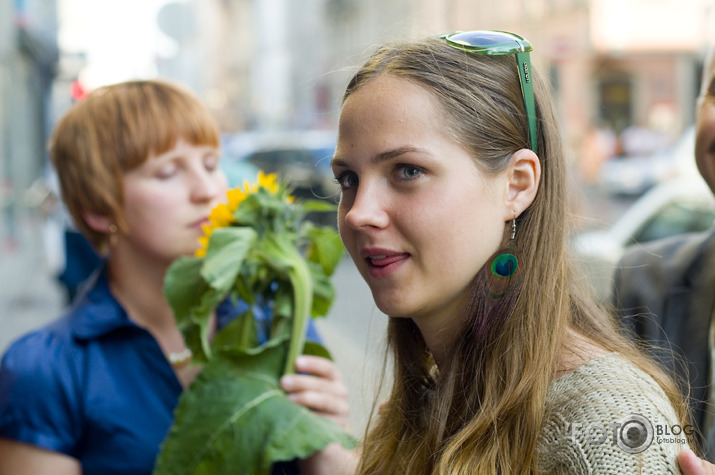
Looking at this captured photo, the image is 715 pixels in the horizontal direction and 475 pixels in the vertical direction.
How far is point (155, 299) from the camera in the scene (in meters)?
2.37

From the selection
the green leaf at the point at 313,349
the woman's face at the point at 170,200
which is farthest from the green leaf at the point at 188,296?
the woman's face at the point at 170,200

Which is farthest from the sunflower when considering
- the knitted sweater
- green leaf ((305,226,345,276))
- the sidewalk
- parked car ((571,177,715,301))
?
the sidewalk

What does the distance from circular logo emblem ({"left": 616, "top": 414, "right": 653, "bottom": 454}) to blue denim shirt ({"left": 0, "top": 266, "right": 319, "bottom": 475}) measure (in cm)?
94

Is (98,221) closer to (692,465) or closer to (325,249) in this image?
(325,249)

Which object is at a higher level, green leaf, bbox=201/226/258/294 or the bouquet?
green leaf, bbox=201/226/258/294

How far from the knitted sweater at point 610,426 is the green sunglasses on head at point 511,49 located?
1.38 ft

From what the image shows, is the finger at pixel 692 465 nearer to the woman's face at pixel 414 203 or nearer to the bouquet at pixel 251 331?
the woman's face at pixel 414 203

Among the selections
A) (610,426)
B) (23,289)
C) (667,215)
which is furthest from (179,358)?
(23,289)

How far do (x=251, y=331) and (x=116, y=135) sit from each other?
74 centimetres

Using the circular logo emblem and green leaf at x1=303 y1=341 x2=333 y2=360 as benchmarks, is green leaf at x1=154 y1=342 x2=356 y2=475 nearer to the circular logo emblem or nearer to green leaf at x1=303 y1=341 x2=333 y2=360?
green leaf at x1=303 y1=341 x2=333 y2=360

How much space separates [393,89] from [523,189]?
0.88 feet

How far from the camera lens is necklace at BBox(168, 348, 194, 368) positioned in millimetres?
2266

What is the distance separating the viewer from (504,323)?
1409 millimetres

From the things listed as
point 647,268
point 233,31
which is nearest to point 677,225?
point 647,268
